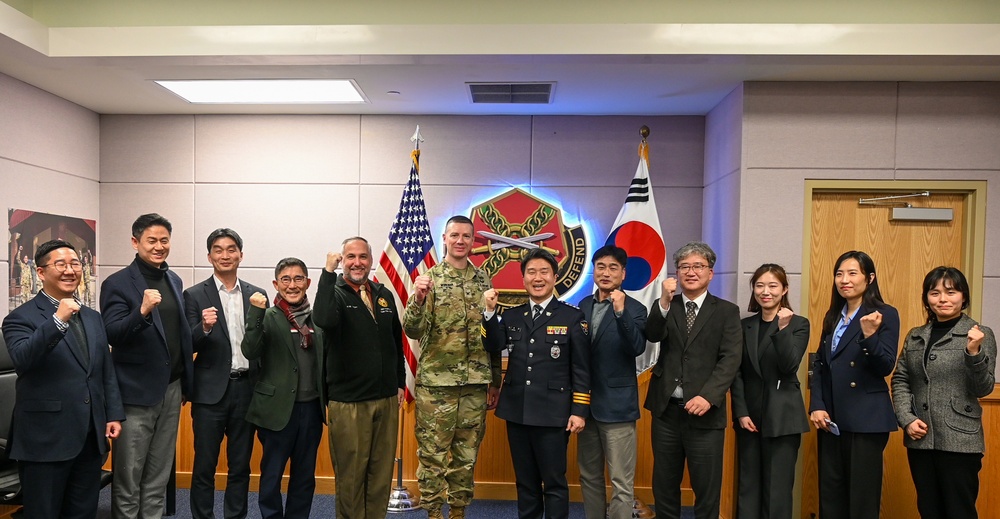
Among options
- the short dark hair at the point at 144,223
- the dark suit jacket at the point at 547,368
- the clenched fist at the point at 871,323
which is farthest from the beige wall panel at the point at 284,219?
the clenched fist at the point at 871,323

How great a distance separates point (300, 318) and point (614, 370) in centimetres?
177

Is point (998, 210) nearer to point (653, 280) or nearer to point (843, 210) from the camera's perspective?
point (843, 210)

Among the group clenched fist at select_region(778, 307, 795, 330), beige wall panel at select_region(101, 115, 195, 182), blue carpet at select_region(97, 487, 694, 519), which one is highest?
beige wall panel at select_region(101, 115, 195, 182)

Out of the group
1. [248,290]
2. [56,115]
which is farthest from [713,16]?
[56,115]

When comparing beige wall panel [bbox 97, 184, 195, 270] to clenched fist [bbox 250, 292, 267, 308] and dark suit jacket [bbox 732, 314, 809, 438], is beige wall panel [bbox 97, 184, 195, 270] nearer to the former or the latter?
clenched fist [bbox 250, 292, 267, 308]

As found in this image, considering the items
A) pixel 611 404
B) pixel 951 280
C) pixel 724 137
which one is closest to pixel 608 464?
pixel 611 404

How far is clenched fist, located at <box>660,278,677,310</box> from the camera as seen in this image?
320 centimetres

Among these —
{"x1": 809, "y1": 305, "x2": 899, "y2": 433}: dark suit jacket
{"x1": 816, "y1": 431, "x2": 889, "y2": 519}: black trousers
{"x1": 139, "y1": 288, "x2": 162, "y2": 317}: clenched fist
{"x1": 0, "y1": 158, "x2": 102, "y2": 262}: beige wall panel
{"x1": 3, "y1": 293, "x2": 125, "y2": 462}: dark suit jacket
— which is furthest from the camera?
{"x1": 0, "y1": 158, "x2": 102, "y2": 262}: beige wall panel

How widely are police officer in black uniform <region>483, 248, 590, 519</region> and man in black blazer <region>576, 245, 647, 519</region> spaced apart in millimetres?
101

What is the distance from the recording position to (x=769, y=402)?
340 cm

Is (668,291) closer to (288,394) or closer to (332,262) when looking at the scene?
(332,262)

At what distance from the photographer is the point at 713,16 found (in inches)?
143

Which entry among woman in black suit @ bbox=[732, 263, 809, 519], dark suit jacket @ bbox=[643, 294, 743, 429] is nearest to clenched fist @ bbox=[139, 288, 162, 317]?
dark suit jacket @ bbox=[643, 294, 743, 429]

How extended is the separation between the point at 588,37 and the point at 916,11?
6.29 ft
